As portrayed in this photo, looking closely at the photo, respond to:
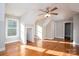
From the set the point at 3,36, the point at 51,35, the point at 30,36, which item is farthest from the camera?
the point at 51,35

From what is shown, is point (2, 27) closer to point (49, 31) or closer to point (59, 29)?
point (49, 31)

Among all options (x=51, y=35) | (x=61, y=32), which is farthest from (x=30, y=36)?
(x=61, y=32)

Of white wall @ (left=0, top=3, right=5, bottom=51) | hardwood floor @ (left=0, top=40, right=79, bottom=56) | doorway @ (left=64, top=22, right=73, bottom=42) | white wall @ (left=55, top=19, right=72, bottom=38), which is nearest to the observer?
white wall @ (left=0, top=3, right=5, bottom=51)

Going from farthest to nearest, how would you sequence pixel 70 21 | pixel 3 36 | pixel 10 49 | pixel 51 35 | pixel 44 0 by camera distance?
pixel 51 35 < pixel 70 21 < pixel 10 49 < pixel 3 36 < pixel 44 0

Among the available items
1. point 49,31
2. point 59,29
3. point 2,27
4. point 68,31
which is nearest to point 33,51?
point 2,27

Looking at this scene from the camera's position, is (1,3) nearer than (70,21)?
Yes

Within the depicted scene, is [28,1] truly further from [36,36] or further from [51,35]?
[51,35]

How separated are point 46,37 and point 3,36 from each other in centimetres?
731

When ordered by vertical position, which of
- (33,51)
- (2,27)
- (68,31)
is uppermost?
(2,27)

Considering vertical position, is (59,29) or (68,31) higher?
(59,29)

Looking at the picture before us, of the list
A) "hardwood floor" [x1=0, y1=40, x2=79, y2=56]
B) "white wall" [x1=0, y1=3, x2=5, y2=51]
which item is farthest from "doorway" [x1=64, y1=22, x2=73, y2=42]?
"white wall" [x1=0, y1=3, x2=5, y2=51]

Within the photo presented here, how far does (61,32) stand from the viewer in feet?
36.7

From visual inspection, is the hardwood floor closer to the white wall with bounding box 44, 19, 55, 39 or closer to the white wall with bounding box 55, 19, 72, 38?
the white wall with bounding box 44, 19, 55, 39

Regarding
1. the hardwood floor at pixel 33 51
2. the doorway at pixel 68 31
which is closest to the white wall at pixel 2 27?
the hardwood floor at pixel 33 51
